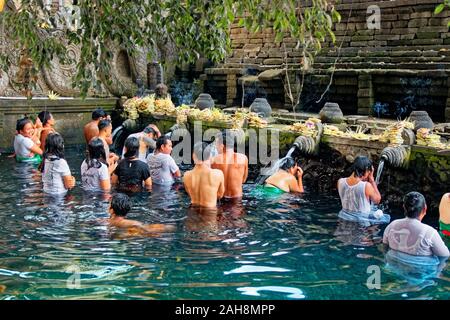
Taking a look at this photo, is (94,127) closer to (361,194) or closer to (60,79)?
(60,79)

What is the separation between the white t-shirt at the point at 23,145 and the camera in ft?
39.4

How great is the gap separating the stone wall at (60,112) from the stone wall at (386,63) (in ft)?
15.5

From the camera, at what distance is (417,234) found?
20.2 ft

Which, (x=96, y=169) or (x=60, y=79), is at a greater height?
(x=60, y=79)

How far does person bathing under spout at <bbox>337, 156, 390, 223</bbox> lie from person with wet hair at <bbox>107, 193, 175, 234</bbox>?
237cm

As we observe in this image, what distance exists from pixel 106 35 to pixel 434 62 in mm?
9518

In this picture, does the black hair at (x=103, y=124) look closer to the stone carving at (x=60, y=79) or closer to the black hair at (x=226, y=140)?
the black hair at (x=226, y=140)

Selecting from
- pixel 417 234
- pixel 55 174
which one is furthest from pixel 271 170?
pixel 417 234

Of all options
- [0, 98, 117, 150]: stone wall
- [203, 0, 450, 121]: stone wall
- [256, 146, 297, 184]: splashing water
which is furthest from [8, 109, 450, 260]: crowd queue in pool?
[0, 98, 117, 150]: stone wall

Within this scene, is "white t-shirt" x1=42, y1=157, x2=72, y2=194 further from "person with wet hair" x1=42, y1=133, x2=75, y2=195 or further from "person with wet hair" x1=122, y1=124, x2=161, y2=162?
"person with wet hair" x1=122, y1=124, x2=161, y2=162

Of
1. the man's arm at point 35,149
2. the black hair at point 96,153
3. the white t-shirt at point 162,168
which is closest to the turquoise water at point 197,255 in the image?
the black hair at point 96,153

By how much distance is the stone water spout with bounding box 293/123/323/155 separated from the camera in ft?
34.8

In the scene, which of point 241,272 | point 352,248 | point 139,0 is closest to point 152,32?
point 139,0

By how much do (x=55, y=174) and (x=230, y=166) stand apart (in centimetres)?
261
